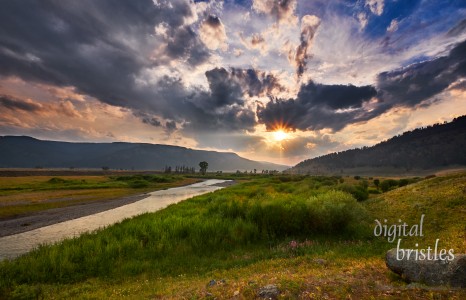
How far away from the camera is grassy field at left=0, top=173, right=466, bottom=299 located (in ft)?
31.3

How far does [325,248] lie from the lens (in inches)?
645

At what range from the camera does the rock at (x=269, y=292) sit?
27.4 ft

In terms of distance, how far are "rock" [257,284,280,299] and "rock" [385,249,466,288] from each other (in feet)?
16.9

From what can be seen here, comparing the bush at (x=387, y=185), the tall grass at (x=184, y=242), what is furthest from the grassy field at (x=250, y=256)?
the bush at (x=387, y=185)

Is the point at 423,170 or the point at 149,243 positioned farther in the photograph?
the point at 423,170

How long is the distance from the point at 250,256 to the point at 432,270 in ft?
31.7

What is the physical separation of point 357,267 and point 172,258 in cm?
1065

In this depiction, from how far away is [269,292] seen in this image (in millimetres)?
8531

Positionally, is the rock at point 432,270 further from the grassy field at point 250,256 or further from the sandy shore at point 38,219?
the sandy shore at point 38,219

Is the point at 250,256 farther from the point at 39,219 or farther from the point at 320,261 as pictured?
the point at 39,219

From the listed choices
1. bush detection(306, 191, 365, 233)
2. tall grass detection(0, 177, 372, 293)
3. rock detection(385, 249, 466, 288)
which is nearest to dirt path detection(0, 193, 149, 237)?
tall grass detection(0, 177, 372, 293)

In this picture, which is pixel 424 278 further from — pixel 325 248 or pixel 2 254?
pixel 2 254

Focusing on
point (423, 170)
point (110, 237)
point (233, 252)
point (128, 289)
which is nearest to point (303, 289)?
point (128, 289)

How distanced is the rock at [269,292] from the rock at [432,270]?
5.16 m
